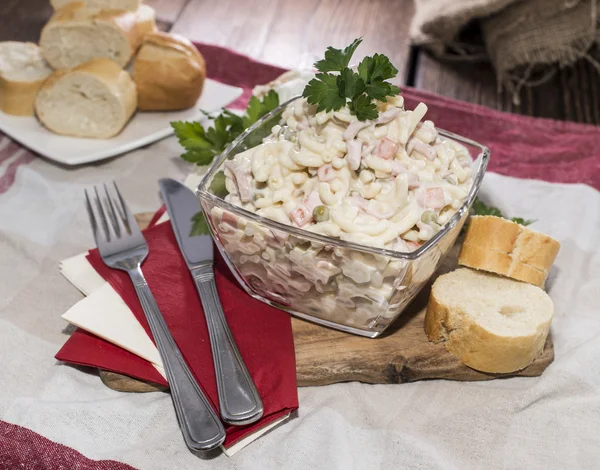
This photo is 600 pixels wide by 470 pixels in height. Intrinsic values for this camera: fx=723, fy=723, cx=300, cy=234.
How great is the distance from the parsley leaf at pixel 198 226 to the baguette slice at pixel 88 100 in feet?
2.59

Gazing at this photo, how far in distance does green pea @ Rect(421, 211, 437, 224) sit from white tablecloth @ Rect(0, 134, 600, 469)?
1.56 ft

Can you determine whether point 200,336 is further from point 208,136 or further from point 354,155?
point 208,136

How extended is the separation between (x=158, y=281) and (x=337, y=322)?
0.54 metres

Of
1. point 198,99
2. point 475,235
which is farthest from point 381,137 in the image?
point 198,99

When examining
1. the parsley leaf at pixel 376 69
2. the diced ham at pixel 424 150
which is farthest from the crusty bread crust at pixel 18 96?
the diced ham at pixel 424 150

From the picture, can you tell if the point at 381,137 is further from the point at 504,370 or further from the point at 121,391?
the point at 121,391

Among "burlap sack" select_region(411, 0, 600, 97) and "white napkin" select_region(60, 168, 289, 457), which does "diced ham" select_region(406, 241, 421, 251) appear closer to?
"white napkin" select_region(60, 168, 289, 457)

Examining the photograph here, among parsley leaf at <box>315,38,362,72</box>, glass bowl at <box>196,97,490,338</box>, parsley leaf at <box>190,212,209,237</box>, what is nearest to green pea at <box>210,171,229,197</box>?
glass bowl at <box>196,97,490,338</box>

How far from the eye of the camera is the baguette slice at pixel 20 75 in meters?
2.89

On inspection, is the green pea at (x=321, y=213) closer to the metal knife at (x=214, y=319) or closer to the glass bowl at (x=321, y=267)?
the glass bowl at (x=321, y=267)

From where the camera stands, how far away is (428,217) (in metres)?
1.79

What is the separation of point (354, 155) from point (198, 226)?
675mm

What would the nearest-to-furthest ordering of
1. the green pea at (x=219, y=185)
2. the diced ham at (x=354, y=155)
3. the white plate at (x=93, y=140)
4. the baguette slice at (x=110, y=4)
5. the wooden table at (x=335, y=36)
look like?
the diced ham at (x=354, y=155) < the green pea at (x=219, y=185) < the white plate at (x=93, y=140) < the baguette slice at (x=110, y=4) < the wooden table at (x=335, y=36)

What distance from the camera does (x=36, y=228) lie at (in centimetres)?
245
